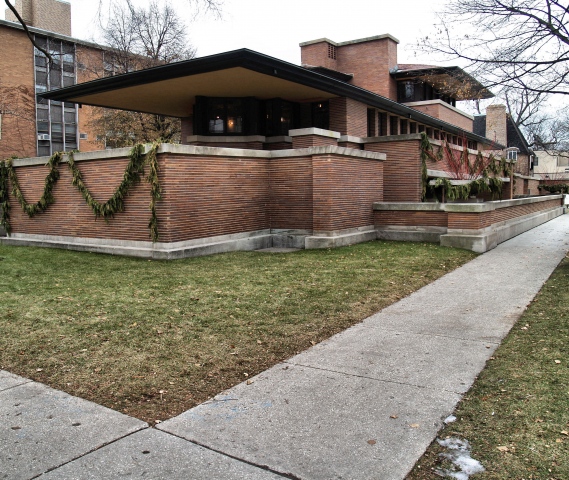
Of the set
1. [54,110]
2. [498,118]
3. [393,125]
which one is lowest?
[393,125]

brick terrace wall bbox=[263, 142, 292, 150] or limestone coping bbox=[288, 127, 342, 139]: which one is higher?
limestone coping bbox=[288, 127, 342, 139]

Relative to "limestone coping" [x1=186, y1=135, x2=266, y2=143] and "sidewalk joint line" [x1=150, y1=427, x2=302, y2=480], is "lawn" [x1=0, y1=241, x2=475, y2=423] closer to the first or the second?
"sidewalk joint line" [x1=150, y1=427, x2=302, y2=480]

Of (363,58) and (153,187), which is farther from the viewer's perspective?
(363,58)

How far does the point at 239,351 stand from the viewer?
5699 millimetres

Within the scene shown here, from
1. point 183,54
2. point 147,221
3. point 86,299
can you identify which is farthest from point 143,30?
point 86,299

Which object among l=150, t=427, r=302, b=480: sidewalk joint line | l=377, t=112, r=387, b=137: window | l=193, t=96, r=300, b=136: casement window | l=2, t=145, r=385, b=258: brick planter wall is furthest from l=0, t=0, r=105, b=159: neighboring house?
l=150, t=427, r=302, b=480: sidewalk joint line

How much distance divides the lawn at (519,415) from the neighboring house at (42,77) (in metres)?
40.1

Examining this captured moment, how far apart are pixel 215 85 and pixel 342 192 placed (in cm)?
627

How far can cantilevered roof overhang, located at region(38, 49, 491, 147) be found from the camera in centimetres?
1548

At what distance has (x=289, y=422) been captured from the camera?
396 cm

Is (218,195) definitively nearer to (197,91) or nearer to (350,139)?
(197,91)

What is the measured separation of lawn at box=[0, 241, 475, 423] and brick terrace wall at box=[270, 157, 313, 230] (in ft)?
8.15

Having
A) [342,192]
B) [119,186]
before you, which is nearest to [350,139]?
[342,192]

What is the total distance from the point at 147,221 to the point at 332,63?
24.4m
